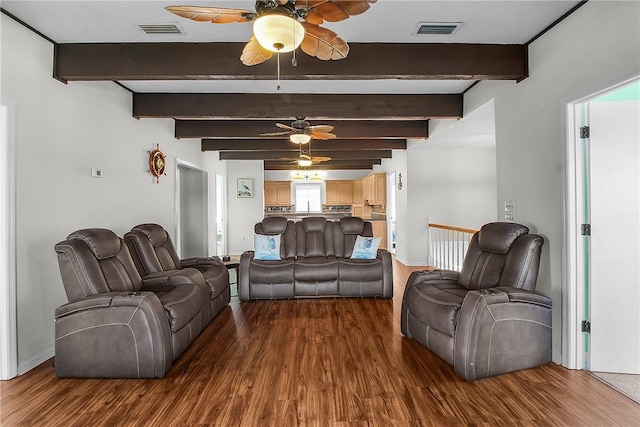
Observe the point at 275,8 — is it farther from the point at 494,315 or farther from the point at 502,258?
the point at 502,258

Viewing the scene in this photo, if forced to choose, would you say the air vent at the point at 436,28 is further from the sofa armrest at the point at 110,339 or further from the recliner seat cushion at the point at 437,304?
the sofa armrest at the point at 110,339

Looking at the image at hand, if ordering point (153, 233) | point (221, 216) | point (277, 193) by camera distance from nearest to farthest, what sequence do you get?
point (153, 233), point (221, 216), point (277, 193)

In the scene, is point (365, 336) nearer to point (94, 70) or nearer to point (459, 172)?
point (94, 70)

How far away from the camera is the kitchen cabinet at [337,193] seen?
11.4m

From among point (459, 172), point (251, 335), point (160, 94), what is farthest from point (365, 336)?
point (459, 172)

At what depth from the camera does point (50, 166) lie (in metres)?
2.99

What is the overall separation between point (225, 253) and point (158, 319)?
654cm

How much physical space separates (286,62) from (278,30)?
4.71ft

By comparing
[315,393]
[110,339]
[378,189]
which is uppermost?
[378,189]

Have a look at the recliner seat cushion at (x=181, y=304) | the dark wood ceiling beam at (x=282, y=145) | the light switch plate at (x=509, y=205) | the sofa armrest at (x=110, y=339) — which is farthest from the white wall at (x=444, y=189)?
the sofa armrest at (x=110, y=339)

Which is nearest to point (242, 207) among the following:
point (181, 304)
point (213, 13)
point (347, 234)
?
point (347, 234)

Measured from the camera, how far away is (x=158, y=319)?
8.60 feet

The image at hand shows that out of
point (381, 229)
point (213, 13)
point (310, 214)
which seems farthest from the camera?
point (310, 214)

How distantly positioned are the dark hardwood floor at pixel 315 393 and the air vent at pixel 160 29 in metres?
2.68
